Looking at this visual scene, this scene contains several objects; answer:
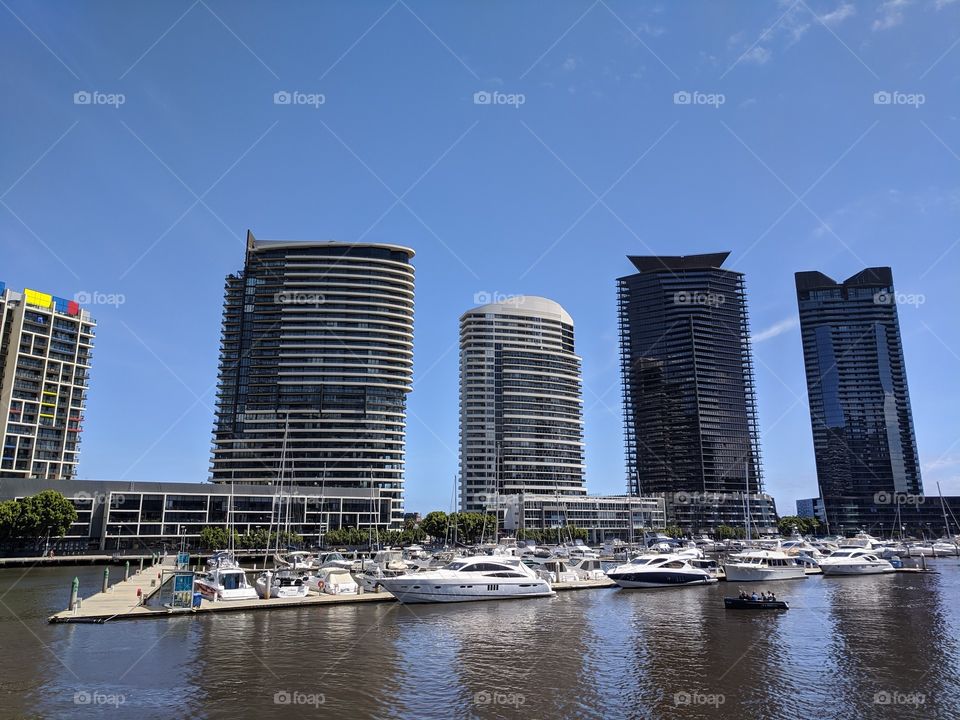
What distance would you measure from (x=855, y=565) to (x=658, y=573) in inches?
1525

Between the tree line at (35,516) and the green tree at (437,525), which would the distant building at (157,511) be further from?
the green tree at (437,525)

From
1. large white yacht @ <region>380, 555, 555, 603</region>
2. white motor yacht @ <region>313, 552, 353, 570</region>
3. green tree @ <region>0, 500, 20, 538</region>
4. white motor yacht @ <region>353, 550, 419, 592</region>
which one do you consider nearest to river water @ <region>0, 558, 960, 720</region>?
large white yacht @ <region>380, 555, 555, 603</region>

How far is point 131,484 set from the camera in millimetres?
147625

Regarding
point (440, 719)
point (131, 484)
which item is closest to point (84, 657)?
point (440, 719)

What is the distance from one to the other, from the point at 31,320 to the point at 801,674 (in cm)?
19514

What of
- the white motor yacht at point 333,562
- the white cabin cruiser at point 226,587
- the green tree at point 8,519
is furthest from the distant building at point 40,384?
the white cabin cruiser at point 226,587

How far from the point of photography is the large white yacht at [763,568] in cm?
8619

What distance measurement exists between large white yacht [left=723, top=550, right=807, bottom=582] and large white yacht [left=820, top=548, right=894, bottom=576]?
700 cm

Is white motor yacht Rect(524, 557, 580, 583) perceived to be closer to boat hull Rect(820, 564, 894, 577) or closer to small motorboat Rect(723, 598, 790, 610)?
small motorboat Rect(723, 598, 790, 610)

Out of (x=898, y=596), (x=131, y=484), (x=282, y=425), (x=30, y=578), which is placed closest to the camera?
(x=898, y=596)

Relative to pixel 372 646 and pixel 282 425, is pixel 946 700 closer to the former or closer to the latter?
pixel 372 646

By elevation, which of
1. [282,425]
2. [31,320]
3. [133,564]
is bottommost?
[133,564]

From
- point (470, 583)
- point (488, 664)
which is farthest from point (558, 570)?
point (488, 664)

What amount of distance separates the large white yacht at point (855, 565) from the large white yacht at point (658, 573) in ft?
86.1
